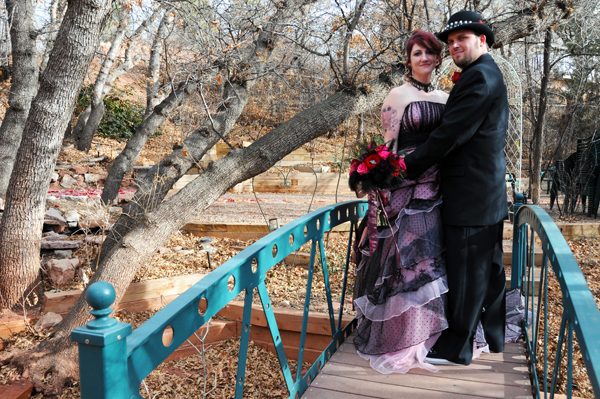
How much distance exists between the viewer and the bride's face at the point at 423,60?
256 centimetres

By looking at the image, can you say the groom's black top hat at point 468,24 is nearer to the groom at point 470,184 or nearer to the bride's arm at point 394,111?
the groom at point 470,184

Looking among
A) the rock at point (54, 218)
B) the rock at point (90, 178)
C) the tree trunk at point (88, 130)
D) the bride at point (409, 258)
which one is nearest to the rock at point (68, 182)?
the rock at point (90, 178)

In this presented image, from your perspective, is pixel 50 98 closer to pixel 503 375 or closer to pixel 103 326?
pixel 103 326

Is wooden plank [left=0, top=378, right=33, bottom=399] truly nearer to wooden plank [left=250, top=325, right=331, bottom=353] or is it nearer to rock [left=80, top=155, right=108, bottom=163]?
wooden plank [left=250, top=325, right=331, bottom=353]

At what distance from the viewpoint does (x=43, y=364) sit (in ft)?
11.4

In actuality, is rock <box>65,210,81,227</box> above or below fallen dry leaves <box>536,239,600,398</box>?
above

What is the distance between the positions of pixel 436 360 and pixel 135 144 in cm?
521

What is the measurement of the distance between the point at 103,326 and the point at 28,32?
662cm

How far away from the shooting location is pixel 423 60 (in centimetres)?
256

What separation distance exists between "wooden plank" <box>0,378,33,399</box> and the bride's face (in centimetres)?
341

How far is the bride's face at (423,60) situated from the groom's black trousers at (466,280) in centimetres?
88

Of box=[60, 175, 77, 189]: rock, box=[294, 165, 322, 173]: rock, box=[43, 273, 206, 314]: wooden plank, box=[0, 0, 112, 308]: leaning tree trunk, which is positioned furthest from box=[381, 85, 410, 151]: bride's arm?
box=[294, 165, 322, 173]: rock

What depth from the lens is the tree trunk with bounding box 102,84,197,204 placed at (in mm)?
5910

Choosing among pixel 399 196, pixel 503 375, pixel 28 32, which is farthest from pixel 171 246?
pixel 503 375
